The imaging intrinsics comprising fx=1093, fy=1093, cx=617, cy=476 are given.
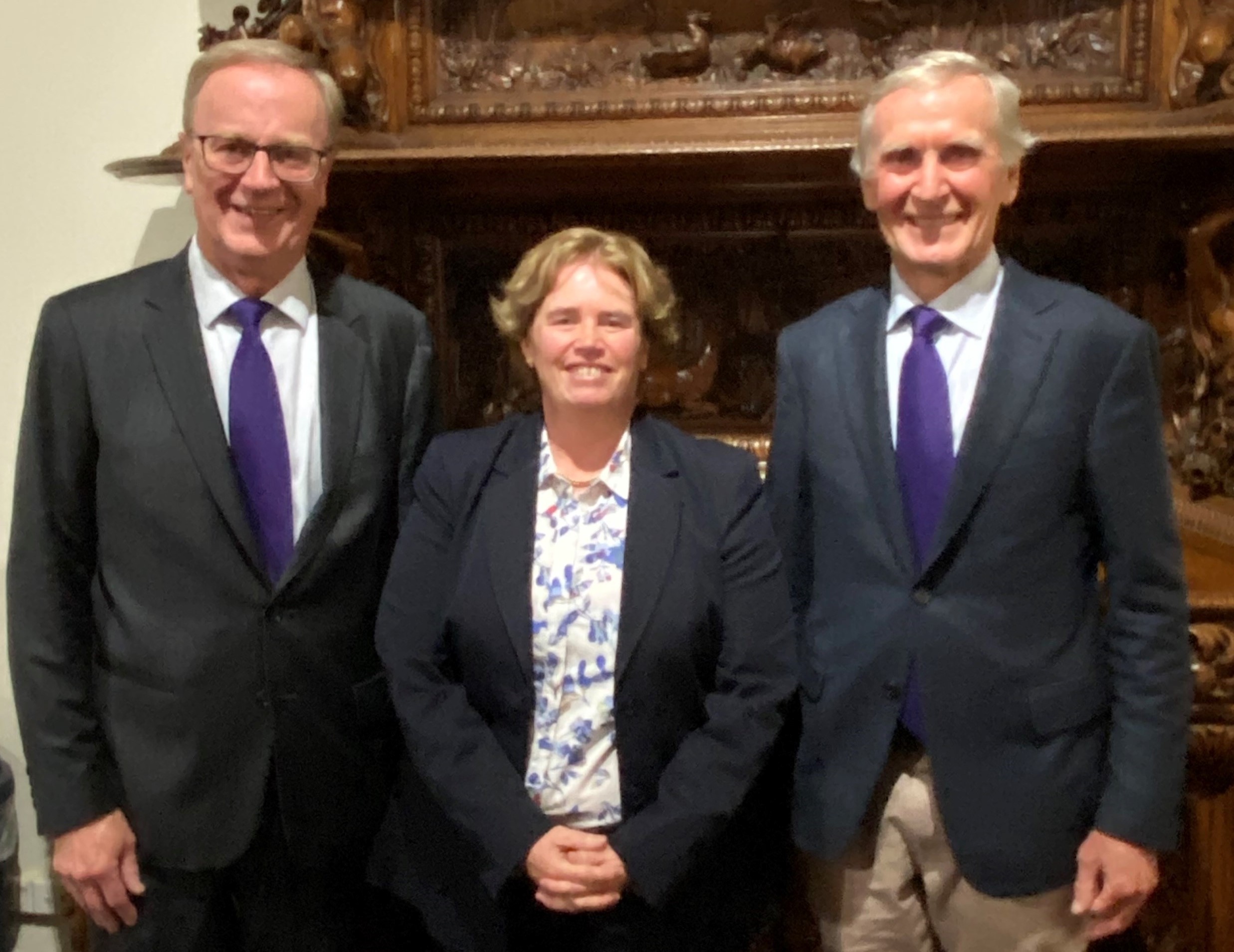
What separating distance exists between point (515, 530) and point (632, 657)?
0.69 ft

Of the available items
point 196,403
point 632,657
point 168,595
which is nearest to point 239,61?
point 196,403

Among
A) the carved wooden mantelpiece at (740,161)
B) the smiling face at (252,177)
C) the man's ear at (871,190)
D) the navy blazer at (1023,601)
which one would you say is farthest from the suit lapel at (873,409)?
the smiling face at (252,177)

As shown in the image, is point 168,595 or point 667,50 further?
point 667,50

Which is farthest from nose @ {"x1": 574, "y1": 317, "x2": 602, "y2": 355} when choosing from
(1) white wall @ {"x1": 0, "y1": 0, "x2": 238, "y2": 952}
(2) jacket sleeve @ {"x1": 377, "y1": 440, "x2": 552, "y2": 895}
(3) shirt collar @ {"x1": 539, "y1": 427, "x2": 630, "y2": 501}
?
(1) white wall @ {"x1": 0, "y1": 0, "x2": 238, "y2": 952}

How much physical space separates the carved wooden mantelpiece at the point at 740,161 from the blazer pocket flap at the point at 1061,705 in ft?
1.93

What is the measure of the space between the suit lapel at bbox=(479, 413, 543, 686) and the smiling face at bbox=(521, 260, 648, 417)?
0.25 feet

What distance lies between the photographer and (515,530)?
1324 mm

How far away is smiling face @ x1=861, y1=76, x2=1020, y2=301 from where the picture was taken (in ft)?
3.97

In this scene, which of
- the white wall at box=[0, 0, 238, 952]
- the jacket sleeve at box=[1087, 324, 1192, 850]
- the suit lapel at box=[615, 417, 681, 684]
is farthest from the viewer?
the white wall at box=[0, 0, 238, 952]

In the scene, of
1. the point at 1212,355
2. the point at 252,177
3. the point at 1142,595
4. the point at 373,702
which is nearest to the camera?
the point at 1142,595

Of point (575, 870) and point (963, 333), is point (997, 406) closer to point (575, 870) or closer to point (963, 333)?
point (963, 333)

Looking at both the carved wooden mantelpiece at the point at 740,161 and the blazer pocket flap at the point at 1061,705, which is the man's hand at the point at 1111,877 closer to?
the blazer pocket flap at the point at 1061,705

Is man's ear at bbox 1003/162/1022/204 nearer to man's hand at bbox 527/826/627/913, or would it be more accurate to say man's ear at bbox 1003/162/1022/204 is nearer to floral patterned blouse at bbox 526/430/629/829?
floral patterned blouse at bbox 526/430/629/829

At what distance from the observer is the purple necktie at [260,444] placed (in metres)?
1.31
